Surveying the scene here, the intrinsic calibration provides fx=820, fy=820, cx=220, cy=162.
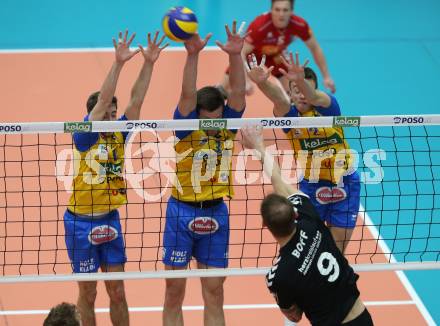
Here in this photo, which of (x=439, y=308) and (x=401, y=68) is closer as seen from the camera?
(x=439, y=308)

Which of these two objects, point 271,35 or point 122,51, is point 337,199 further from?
point 271,35

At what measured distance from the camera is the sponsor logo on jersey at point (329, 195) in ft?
27.1

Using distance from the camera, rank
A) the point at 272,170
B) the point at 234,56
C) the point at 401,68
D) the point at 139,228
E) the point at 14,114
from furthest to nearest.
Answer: the point at 401,68, the point at 14,114, the point at 139,228, the point at 234,56, the point at 272,170

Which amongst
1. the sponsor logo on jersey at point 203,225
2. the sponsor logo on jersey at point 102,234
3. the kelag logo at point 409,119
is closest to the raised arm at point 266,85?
the kelag logo at point 409,119

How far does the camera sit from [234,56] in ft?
24.7

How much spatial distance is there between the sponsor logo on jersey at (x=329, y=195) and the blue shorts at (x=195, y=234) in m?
1.17

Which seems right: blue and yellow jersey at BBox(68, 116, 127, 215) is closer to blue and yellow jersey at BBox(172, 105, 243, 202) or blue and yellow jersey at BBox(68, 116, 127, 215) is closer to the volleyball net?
the volleyball net

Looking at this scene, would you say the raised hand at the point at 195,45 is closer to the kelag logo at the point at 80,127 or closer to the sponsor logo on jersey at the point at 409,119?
the kelag logo at the point at 80,127

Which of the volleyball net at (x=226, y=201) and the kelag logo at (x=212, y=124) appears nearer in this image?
the kelag logo at (x=212, y=124)

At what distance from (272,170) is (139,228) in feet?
13.8

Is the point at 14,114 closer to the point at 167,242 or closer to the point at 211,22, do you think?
the point at 211,22

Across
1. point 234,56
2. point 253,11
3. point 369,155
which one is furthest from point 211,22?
point 234,56

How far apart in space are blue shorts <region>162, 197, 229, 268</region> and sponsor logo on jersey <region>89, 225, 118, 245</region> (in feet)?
1.64

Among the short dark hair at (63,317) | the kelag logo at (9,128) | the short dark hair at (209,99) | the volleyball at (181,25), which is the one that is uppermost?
the volleyball at (181,25)
